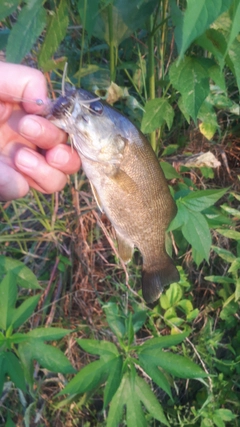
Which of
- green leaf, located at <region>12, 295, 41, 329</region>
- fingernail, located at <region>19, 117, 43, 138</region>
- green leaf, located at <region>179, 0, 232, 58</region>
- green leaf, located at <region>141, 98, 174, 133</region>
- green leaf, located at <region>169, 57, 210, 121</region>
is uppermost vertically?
green leaf, located at <region>179, 0, 232, 58</region>

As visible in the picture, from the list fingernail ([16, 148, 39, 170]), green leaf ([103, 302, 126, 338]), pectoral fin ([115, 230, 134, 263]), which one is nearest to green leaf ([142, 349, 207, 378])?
green leaf ([103, 302, 126, 338])

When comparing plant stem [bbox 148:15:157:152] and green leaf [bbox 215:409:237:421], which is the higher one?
plant stem [bbox 148:15:157:152]

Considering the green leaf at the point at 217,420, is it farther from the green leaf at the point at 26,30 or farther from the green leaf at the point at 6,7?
the green leaf at the point at 6,7

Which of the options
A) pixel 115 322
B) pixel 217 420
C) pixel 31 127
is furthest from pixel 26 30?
pixel 217 420

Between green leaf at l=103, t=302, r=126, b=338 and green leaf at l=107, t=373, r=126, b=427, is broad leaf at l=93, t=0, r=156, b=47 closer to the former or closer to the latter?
green leaf at l=103, t=302, r=126, b=338

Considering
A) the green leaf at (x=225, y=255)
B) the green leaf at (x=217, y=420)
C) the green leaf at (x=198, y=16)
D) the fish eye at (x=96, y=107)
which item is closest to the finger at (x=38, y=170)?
the fish eye at (x=96, y=107)

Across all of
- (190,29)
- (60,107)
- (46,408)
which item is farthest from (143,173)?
(46,408)

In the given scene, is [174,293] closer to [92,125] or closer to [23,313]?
[23,313]

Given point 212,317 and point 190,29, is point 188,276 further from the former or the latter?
point 190,29
